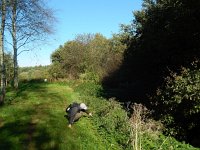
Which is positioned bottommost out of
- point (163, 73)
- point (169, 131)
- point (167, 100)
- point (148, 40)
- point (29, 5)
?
point (169, 131)

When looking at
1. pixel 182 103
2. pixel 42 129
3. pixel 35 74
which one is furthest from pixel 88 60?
pixel 42 129

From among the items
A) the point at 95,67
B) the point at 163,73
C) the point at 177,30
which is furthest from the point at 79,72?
the point at 177,30

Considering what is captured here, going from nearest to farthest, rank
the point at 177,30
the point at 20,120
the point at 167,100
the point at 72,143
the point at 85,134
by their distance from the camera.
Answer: the point at 72,143
the point at 85,134
the point at 20,120
the point at 167,100
the point at 177,30

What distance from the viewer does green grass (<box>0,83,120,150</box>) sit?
53.5 feet

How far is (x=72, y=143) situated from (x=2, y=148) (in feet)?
10.2

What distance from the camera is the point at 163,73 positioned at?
96.7ft

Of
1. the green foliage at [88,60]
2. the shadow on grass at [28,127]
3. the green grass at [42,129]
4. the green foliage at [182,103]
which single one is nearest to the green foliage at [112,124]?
the green grass at [42,129]

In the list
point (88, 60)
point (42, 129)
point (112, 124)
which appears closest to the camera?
point (42, 129)

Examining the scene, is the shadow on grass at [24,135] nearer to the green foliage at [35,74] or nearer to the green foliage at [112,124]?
the green foliage at [112,124]

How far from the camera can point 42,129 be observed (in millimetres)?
18828

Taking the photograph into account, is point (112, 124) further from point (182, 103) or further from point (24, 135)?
point (24, 135)

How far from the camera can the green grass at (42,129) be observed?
16.3 m

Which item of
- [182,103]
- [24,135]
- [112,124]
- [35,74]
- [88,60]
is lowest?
[24,135]

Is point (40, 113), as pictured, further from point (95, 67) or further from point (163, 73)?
point (95, 67)
